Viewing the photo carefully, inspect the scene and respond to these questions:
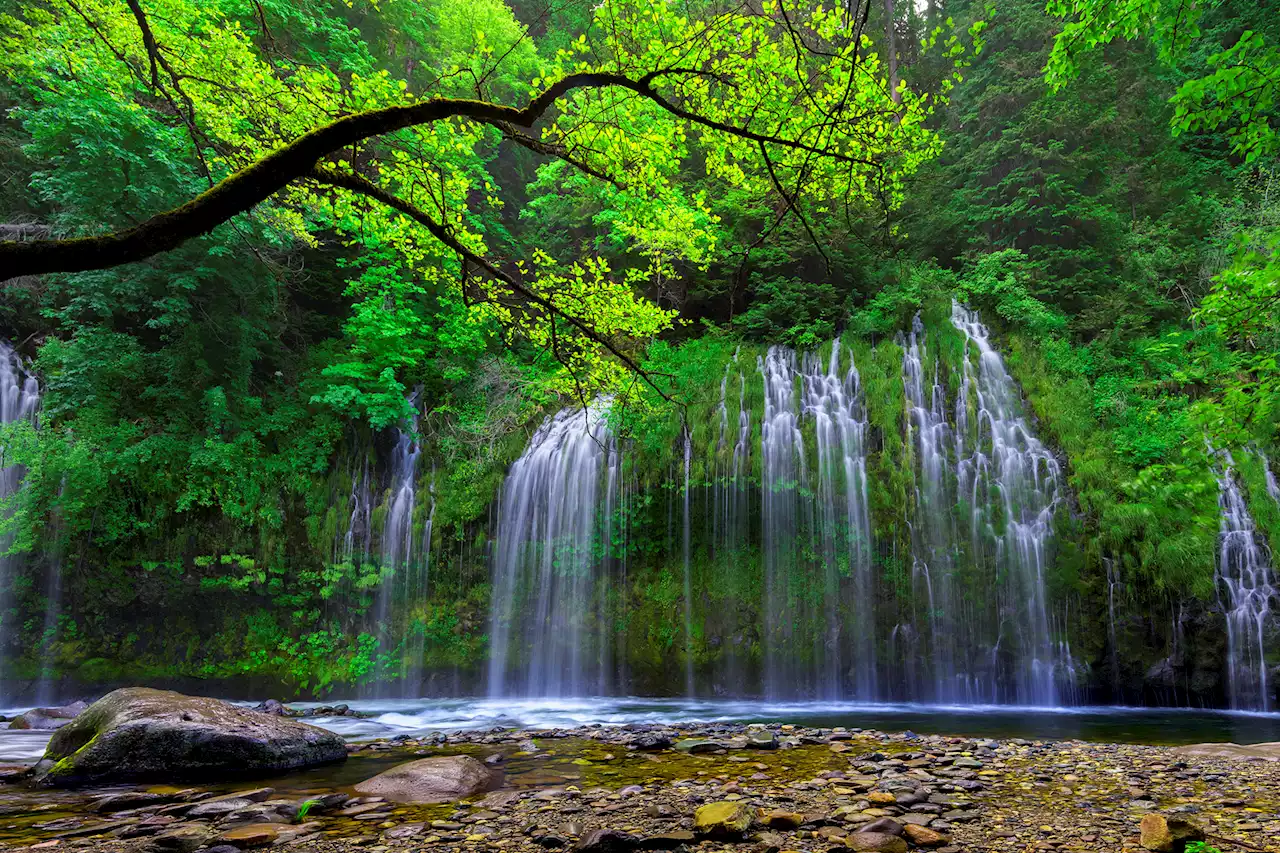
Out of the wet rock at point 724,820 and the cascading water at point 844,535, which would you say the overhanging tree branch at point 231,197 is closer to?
the wet rock at point 724,820

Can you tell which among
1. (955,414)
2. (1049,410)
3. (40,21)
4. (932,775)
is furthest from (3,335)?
(1049,410)

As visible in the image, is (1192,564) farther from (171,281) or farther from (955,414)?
(171,281)

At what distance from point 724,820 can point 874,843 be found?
27.0 inches

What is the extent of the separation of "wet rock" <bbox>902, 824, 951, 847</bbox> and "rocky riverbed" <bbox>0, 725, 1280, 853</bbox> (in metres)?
0.01

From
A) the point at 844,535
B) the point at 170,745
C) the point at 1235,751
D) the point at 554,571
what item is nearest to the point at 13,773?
the point at 170,745

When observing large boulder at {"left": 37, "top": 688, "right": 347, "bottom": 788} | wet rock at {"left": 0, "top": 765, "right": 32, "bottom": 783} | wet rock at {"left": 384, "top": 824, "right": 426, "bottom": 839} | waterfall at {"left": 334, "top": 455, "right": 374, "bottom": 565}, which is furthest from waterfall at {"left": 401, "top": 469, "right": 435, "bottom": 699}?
wet rock at {"left": 384, "top": 824, "right": 426, "bottom": 839}

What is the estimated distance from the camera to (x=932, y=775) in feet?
13.0

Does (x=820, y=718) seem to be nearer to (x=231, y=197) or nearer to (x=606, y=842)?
(x=606, y=842)

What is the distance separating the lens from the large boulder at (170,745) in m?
4.61

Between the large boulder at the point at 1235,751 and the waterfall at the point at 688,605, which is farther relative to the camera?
the waterfall at the point at 688,605

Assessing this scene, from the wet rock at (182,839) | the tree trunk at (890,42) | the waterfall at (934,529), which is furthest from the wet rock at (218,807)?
the tree trunk at (890,42)

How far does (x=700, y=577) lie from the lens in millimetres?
10445

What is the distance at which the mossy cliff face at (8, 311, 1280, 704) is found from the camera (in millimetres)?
9055

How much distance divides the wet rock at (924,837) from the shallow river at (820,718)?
454cm
